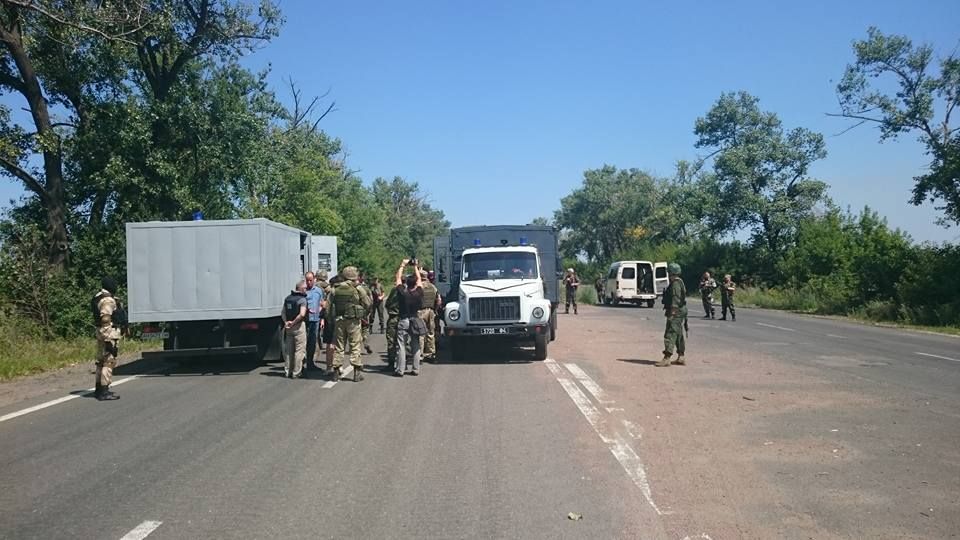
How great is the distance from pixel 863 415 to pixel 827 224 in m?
38.6

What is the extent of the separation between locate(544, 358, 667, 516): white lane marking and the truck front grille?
3261 millimetres

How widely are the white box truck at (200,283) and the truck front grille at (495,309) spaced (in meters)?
3.94

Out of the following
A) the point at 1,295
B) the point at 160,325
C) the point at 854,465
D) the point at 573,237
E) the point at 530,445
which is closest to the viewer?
the point at 854,465

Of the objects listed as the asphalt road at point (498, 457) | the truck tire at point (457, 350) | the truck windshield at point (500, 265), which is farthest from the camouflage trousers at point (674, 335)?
the truck tire at point (457, 350)

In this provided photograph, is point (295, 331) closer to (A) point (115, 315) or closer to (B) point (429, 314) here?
(B) point (429, 314)

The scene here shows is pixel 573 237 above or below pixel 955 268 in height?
above

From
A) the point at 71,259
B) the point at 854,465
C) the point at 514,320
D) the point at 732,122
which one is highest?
the point at 732,122

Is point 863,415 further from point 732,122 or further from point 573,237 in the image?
point 573,237

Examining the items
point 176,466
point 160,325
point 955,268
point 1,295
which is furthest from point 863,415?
point 955,268

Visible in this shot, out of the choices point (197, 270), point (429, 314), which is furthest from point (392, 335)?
point (197, 270)

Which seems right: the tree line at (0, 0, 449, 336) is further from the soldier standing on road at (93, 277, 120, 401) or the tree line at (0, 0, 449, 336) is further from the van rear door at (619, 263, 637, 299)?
the van rear door at (619, 263, 637, 299)

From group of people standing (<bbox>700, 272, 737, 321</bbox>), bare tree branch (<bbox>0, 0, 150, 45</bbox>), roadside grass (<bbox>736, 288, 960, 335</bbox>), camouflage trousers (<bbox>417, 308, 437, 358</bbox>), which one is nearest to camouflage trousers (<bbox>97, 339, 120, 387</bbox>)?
camouflage trousers (<bbox>417, 308, 437, 358</bbox>)

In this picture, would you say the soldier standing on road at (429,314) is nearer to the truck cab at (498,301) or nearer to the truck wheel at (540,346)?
the truck cab at (498,301)

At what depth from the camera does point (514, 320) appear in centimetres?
1559
